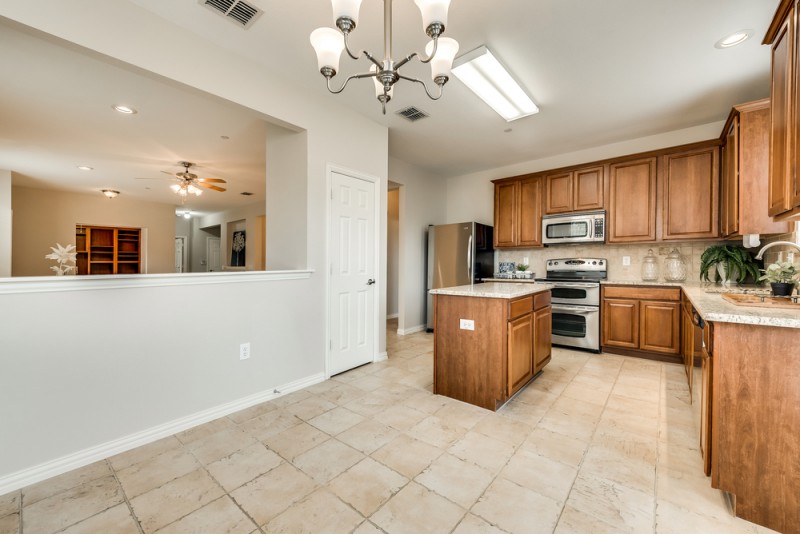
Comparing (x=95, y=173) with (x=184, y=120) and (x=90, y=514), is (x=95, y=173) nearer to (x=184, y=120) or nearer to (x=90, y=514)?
(x=184, y=120)

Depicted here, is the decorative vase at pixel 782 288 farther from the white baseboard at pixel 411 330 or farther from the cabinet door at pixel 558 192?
the white baseboard at pixel 411 330

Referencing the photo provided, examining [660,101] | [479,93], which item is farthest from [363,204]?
[660,101]

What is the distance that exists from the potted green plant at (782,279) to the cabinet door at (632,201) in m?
1.79

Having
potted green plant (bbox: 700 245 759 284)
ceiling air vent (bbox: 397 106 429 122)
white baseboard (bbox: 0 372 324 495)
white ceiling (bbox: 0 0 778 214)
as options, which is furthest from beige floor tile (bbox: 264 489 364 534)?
potted green plant (bbox: 700 245 759 284)

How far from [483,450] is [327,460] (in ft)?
3.00

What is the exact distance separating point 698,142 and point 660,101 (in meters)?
0.78

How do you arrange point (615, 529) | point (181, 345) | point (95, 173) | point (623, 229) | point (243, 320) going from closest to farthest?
point (615, 529), point (181, 345), point (243, 320), point (623, 229), point (95, 173)

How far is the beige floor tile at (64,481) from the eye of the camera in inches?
61.3

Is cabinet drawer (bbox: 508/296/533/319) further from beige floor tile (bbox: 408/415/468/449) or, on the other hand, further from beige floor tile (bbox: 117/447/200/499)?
beige floor tile (bbox: 117/447/200/499)

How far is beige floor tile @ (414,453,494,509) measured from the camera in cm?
153

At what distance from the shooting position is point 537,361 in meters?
2.88

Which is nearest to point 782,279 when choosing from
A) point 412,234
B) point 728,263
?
point 728,263

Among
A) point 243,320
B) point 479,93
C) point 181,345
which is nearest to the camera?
point 181,345

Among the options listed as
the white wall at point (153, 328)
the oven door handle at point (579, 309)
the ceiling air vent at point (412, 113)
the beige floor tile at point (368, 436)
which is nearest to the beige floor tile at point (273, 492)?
the beige floor tile at point (368, 436)
